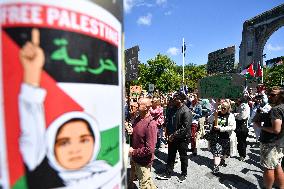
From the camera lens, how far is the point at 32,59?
128cm

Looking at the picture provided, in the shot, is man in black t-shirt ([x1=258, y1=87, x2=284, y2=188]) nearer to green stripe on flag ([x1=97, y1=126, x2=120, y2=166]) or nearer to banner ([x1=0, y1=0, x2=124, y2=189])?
green stripe on flag ([x1=97, y1=126, x2=120, y2=166])

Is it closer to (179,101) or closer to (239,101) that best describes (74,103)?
(179,101)

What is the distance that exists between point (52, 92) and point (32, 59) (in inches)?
6.3

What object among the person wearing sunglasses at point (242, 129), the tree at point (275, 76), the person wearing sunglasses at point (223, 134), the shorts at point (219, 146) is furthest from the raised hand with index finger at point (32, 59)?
the tree at point (275, 76)

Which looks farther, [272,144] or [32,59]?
[272,144]

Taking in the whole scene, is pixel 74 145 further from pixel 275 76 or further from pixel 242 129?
pixel 275 76

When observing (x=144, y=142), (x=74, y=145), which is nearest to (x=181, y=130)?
(x=144, y=142)

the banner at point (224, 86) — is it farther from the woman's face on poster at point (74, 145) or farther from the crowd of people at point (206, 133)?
the woman's face on poster at point (74, 145)

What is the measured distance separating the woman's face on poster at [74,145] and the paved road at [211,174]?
16.8ft

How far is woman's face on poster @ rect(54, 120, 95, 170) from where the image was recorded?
138cm

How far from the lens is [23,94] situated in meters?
1.29

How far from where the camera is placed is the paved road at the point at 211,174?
252 inches

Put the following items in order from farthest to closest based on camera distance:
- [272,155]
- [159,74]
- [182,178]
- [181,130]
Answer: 1. [159,74]
2. [182,178]
3. [181,130]
4. [272,155]

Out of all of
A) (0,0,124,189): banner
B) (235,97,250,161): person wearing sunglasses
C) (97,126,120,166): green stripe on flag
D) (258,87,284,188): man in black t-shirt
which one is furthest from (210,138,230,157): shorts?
(0,0,124,189): banner
